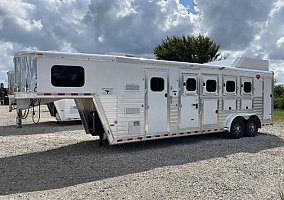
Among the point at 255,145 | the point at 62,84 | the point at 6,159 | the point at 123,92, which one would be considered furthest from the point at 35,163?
the point at 255,145

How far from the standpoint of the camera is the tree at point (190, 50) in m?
40.6

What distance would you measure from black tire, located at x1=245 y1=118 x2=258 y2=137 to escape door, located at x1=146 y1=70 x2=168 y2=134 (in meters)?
3.94

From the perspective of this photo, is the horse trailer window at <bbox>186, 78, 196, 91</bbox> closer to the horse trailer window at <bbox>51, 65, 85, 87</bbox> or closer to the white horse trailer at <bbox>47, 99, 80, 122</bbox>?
the horse trailer window at <bbox>51, 65, 85, 87</bbox>

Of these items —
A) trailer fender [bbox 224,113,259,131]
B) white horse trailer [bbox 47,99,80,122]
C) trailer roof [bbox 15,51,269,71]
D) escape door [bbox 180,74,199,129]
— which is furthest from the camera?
white horse trailer [bbox 47,99,80,122]

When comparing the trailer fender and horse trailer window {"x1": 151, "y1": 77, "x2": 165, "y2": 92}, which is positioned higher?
horse trailer window {"x1": 151, "y1": 77, "x2": 165, "y2": 92}

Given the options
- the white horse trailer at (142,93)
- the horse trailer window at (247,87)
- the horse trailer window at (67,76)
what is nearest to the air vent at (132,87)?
the white horse trailer at (142,93)

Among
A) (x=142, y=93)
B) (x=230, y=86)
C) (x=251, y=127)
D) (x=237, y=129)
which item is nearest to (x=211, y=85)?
(x=230, y=86)

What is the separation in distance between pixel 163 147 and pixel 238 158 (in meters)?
2.38

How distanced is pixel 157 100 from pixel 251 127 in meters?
4.61

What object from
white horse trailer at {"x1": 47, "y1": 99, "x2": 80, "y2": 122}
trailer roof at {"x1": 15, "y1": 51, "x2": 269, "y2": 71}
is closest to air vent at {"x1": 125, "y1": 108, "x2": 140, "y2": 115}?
trailer roof at {"x1": 15, "y1": 51, "x2": 269, "y2": 71}

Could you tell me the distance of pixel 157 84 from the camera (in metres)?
10.0

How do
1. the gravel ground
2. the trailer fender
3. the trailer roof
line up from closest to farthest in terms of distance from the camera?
the gravel ground → the trailer roof → the trailer fender

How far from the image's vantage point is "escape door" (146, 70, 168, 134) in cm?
984

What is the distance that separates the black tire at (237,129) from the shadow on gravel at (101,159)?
0.27 m
